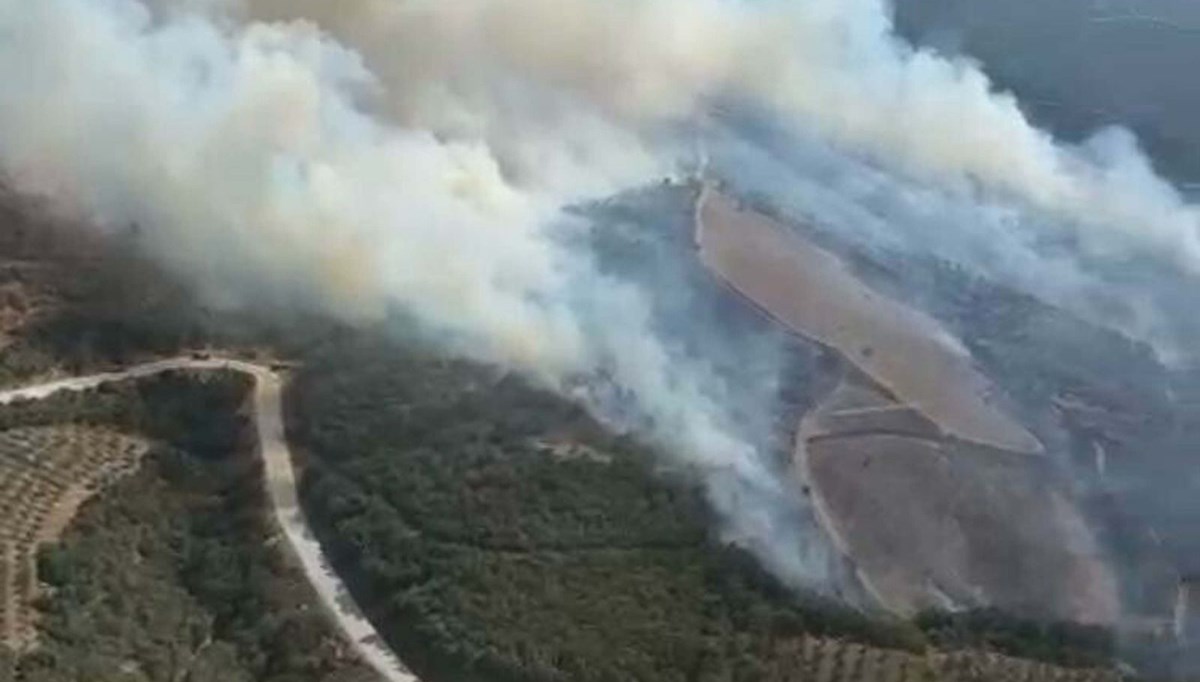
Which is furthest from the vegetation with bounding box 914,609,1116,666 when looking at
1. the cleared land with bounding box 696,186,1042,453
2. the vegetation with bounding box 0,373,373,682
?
the vegetation with bounding box 0,373,373,682

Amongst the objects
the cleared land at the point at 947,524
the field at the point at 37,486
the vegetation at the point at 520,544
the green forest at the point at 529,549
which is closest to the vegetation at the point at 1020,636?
the green forest at the point at 529,549

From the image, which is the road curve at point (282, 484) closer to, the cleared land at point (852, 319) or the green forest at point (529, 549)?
the green forest at point (529, 549)

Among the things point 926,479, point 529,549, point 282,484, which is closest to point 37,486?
point 282,484

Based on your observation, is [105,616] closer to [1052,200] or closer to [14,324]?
[14,324]

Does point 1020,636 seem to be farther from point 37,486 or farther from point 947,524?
point 37,486

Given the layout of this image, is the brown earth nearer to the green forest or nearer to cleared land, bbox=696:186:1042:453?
cleared land, bbox=696:186:1042:453

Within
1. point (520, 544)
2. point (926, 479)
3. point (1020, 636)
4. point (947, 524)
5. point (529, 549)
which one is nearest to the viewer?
point (1020, 636)
